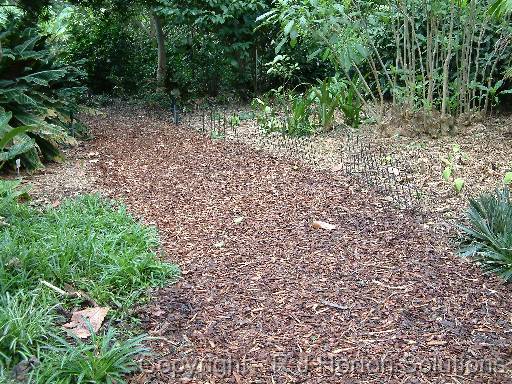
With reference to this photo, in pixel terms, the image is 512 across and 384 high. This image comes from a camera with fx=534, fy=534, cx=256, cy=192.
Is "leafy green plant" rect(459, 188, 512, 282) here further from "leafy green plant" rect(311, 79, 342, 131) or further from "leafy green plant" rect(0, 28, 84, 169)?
"leafy green plant" rect(0, 28, 84, 169)

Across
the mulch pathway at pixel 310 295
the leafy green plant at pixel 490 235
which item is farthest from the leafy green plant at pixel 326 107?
the leafy green plant at pixel 490 235

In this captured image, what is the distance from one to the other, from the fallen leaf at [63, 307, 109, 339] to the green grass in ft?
0.13

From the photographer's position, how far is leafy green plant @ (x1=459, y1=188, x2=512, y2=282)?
2795mm

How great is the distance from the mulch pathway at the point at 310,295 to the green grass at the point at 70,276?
13 cm

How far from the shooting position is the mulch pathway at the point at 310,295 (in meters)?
2.09

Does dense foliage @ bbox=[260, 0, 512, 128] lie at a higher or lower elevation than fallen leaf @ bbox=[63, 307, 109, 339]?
higher

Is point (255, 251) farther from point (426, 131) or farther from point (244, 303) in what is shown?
point (426, 131)

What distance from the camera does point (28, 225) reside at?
3195mm

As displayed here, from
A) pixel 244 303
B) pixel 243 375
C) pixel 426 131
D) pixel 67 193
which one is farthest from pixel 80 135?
pixel 243 375

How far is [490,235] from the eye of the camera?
2.95 metres

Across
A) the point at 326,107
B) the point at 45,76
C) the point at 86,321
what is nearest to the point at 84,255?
the point at 86,321

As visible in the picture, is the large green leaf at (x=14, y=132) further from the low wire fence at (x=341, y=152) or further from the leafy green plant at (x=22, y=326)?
the low wire fence at (x=341, y=152)

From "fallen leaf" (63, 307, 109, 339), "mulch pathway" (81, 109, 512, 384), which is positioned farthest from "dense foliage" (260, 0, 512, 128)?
"fallen leaf" (63, 307, 109, 339)

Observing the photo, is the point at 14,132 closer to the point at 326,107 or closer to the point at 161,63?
the point at 326,107
